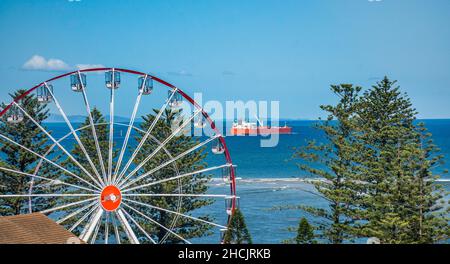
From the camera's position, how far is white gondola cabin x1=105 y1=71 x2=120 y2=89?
21203 millimetres

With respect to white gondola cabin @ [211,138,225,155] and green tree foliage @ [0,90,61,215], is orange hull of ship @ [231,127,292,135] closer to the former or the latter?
green tree foliage @ [0,90,61,215]

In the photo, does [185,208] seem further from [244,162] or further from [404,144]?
[244,162]

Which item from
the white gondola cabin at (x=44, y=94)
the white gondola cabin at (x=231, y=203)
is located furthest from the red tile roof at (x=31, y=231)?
the white gondola cabin at (x=231, y=203)

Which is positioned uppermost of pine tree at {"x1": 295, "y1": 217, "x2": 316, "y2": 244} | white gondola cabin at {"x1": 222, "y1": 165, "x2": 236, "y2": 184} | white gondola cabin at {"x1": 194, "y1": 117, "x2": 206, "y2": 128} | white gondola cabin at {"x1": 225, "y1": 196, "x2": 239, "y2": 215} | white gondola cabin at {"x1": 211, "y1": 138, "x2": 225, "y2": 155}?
white gondola cabin at {"x1": 194, "y1": 117, "x2": 206, "y2": 128}

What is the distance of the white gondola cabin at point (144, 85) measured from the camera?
69.8 feet

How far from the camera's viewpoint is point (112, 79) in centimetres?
2127

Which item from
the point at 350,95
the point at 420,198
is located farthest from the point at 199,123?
the point at 350,95

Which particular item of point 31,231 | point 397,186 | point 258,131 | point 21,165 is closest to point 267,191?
point 21,165

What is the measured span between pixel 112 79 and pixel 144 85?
991mm

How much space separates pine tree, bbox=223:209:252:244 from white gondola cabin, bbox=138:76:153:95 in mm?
4741

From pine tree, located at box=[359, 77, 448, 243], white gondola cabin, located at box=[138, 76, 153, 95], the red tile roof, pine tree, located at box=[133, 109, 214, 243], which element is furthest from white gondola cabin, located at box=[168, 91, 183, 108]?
pine tree, located at box=[133, 109, 214, 243]

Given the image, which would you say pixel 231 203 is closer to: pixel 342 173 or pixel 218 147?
pixel 218 147

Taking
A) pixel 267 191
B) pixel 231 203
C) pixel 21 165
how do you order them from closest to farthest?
1. pixel 231 203
2. pixel 21 165
3. pixel 267 191

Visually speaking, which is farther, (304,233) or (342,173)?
(342,173)
